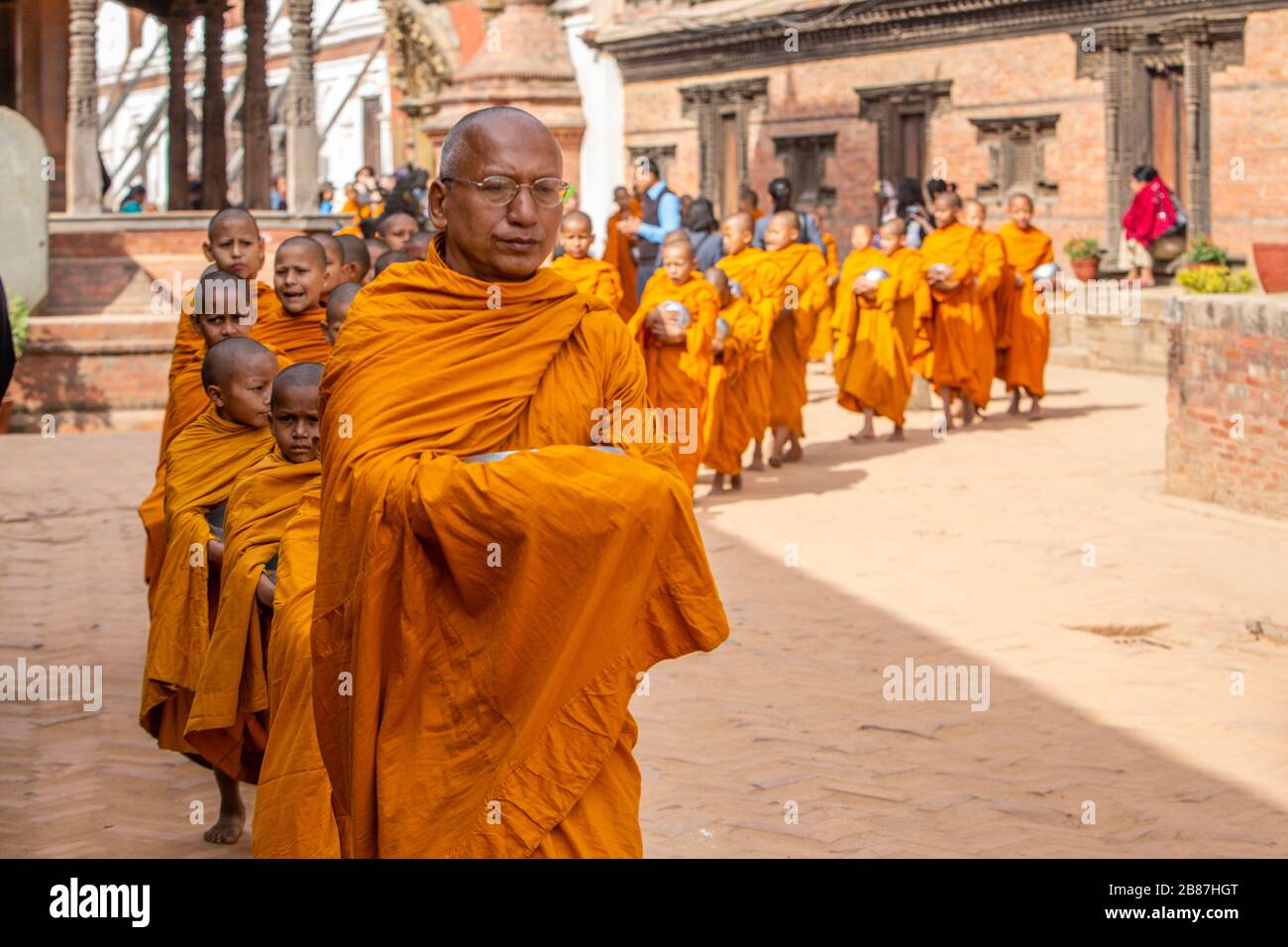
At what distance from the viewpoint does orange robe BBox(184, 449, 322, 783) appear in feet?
16.7

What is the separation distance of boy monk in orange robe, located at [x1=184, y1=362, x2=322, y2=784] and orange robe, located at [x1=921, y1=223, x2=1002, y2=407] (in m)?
11.0

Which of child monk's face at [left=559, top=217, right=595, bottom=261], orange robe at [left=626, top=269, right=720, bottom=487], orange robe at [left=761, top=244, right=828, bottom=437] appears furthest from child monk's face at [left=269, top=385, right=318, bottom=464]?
orange robe at [left=761, top=244, right=828, bottom=437]

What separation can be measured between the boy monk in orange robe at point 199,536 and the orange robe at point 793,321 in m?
8.21

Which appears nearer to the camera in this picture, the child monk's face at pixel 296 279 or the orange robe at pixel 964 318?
the child monk's face at pixel 296 279

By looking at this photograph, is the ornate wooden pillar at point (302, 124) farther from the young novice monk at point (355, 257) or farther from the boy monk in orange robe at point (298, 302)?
the boy monk in orange robe at point (298, 302)

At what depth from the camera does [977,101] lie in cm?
2614

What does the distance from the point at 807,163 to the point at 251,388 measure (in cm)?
2479

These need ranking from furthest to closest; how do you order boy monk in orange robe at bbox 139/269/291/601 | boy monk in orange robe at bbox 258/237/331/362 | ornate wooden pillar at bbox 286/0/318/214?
1. ornate wooden pillar at bbox 286/0/318/214
2. boy monk in orange robe at bbox 258/237/331/362
3. boy monk in orange robe at bbox 139/269/291/601

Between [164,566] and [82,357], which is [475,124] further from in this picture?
[82,357]

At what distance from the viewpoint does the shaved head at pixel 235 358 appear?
5836mm

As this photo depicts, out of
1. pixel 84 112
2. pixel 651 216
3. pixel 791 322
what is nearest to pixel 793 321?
pixel 791 322

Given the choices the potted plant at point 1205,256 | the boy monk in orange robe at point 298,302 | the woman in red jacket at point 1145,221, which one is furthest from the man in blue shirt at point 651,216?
the boy monk in orange robe at point 298,302

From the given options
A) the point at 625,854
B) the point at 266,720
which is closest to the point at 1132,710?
the point at 266,720

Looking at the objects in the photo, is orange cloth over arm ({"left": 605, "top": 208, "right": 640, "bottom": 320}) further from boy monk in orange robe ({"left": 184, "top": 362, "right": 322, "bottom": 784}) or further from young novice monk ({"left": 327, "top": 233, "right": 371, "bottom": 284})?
boy monk in orange robe ({"left": 184, "top": 362, "right": 322, "bottom": 784})
